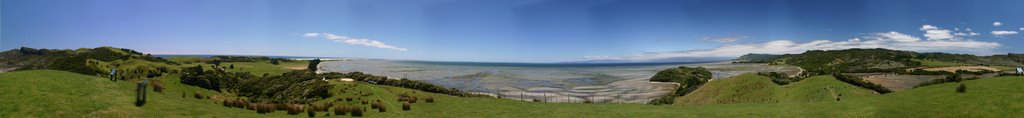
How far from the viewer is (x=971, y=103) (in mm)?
21891

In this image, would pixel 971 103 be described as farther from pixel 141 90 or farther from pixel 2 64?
pixel 2 64

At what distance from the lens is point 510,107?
A: 28.8m

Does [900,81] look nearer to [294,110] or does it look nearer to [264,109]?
[294,110]

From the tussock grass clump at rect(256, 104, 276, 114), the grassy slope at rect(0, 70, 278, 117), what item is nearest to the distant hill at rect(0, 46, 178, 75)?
the grassy slope at rect(0, 70, 278, 117)

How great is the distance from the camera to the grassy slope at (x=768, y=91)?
128 ft

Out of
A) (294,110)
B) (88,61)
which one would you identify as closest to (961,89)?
(294,110)

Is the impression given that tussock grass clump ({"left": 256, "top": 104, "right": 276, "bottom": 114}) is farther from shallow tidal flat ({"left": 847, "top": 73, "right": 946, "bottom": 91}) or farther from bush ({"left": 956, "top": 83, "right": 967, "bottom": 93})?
shallow tidal flat ({"left": 847, "top": 73, "right": 946, "bottom": 91})

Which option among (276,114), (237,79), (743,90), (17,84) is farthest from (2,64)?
(743,90)

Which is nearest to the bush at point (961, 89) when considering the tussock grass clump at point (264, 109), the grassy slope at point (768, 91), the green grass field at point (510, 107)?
the green grass field at point (510, 107)

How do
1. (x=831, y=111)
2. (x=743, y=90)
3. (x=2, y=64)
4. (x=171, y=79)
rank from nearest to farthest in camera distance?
(x=831, y=111), (x=743, y=90), (x=171, y=79), (x=2, y=64)

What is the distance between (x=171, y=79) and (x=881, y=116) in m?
→ 62.0

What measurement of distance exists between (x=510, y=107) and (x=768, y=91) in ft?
92.4

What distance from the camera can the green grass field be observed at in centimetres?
1966

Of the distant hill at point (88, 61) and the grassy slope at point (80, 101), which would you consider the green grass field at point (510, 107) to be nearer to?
the grassy slope at point (80, 101)
